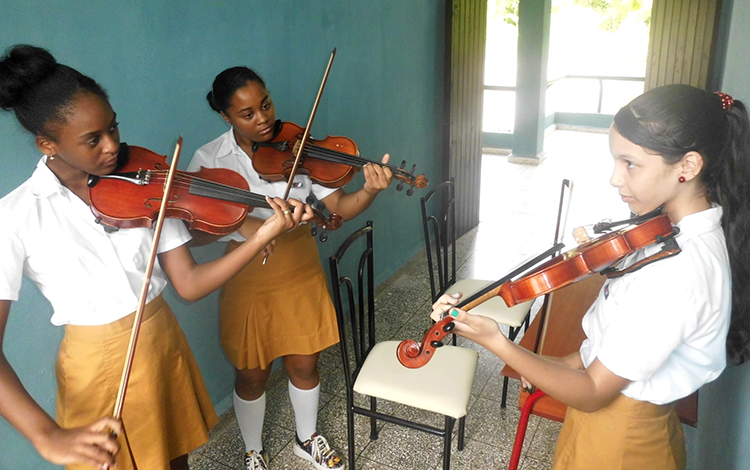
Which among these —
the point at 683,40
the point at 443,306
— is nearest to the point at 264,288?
the point at 443,306

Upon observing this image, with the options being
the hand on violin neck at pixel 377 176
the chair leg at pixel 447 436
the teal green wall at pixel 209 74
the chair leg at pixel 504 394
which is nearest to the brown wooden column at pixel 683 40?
the teal green wall at pixel 209 74

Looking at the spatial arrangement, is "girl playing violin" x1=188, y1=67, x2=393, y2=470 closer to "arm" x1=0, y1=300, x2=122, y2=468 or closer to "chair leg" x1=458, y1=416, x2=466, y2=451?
"chair leg" x1=458, y1=416, x2=466, y2=451

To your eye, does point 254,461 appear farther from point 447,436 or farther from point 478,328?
point 478,328

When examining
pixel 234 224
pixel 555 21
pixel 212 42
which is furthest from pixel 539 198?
pixel 555 21

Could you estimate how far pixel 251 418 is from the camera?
1978 mm

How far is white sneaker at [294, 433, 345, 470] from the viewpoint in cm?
202

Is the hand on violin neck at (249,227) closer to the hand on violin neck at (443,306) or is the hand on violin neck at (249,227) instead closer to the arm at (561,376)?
the hand on violin neck at (443,306)

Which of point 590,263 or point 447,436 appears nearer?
point 590,263

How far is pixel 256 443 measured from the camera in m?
2.03

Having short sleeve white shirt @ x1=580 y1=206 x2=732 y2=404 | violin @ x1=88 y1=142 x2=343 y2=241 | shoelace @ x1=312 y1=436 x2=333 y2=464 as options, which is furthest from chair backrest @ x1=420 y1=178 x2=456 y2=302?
short sleeve white shirt @ x1=580 y1=206 x2=732 y2=404

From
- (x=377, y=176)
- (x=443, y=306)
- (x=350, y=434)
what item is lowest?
(x=350, y=434)

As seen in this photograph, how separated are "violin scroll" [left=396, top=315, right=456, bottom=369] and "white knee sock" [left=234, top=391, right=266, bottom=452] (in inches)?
34.7

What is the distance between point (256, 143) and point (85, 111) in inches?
27.7

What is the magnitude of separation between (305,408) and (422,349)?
0.92m
